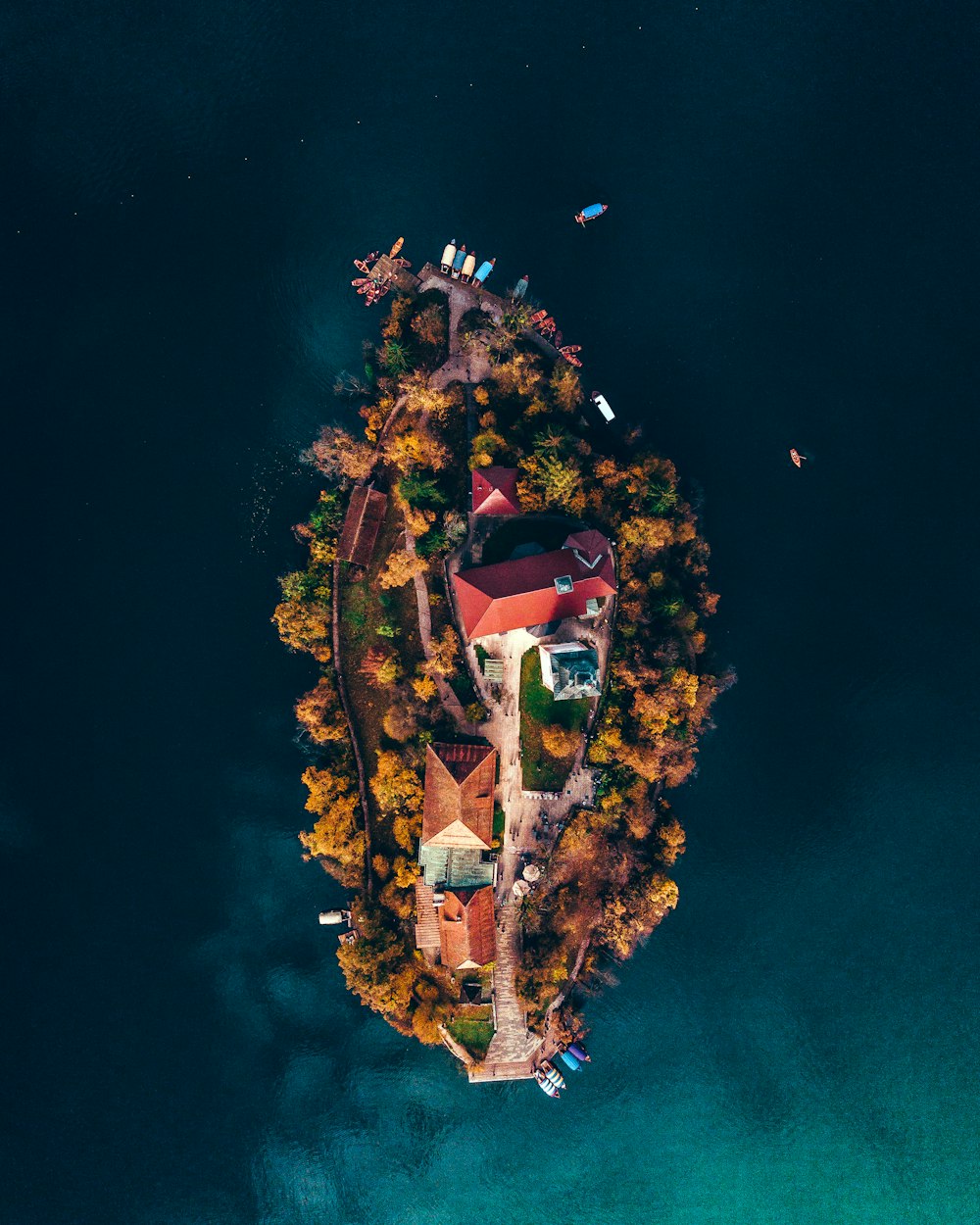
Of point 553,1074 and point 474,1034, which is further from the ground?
point 474,1034

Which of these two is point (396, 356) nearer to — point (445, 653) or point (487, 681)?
point (445, 653)

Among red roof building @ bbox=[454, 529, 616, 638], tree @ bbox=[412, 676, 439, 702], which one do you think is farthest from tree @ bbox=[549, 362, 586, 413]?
tree @ bbox=[412, 676, 439, 702]

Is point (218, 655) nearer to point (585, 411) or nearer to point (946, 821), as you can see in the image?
point (585, 411)

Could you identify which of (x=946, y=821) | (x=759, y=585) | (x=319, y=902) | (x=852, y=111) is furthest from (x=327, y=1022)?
(x=852, y=111)

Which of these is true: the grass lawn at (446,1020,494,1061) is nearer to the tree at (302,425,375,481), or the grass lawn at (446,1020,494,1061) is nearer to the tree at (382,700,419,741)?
the tree at (382,700,419,741)

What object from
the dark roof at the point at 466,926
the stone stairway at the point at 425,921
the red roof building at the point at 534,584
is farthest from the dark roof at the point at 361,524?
the dark roof at the point at 466,926

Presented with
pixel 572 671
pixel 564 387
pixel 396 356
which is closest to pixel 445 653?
pixel 572 671

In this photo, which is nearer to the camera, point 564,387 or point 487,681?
point 564,387
